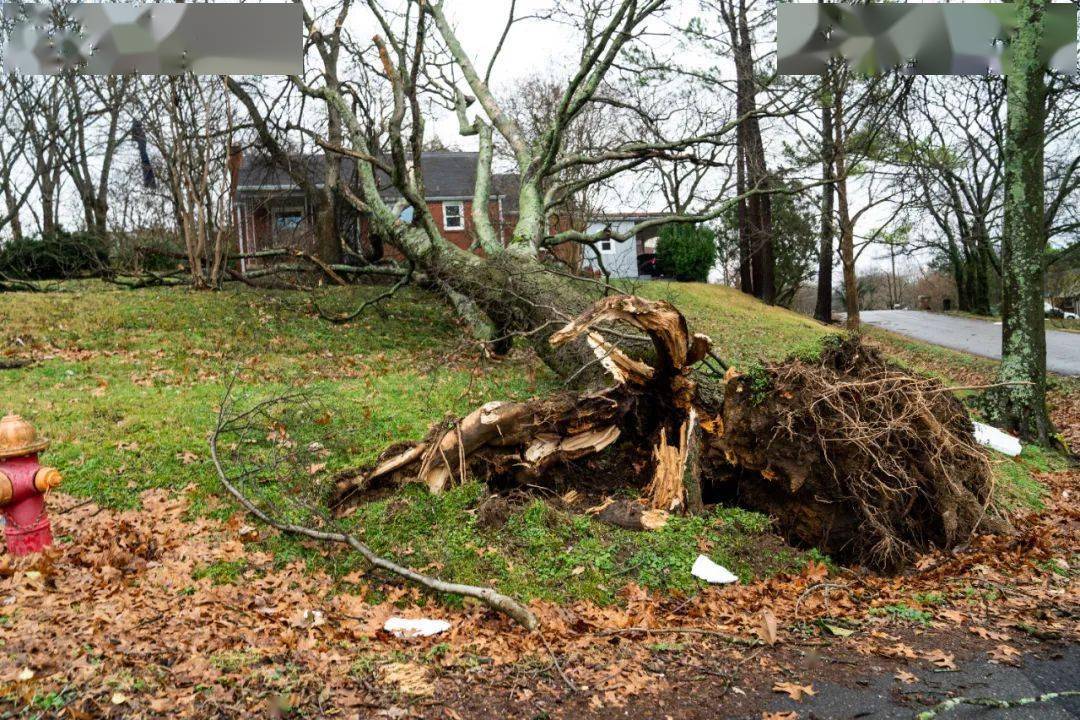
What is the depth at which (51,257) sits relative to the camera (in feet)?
62.7

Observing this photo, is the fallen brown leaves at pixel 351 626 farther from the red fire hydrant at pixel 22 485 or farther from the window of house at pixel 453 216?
the window of house at pixel 453 216

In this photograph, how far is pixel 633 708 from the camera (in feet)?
11.5

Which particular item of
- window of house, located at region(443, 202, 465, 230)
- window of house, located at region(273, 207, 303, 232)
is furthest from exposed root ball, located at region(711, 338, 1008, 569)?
window of house, located at region(443, 202, 465, 230)

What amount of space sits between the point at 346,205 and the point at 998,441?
736 inches

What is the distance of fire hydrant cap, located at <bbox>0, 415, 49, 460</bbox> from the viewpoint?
4441 millimetres

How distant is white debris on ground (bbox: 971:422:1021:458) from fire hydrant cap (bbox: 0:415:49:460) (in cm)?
867

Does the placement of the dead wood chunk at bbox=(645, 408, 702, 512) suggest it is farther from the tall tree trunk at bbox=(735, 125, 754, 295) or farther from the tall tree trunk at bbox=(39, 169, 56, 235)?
the tall tree trunk at bbox=(39, 169, 56, 235)

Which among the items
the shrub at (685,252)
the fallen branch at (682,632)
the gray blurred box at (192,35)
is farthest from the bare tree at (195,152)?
the shrub at (685,252)

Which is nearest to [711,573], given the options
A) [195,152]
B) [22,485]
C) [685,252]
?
[22,485]

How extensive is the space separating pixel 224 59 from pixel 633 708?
14.1 metres

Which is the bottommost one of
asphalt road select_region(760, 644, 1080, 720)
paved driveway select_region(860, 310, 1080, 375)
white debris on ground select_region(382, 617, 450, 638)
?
asphalt road select_region(760, 644, 1080, 720)

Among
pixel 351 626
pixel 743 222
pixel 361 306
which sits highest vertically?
pixel 743 222

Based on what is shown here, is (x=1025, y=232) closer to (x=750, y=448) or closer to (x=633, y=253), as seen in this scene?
(x=750, y=448)

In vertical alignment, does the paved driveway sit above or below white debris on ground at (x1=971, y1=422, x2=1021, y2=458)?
above
